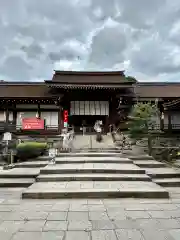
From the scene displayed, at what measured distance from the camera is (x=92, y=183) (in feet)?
23.1

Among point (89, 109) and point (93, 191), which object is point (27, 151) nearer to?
point (93, 191)

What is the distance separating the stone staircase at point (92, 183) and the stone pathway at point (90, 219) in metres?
0.24

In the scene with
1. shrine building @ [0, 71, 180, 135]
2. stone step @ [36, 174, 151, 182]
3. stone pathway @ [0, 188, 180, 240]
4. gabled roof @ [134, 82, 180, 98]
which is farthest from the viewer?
gabled roof @ [134, 82, 180, 98]

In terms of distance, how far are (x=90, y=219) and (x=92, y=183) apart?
259 cm

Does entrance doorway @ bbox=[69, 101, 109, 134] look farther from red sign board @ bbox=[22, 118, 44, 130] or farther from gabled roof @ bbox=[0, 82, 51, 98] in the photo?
red sign board @ bbox=[22, 118, 44, 130]

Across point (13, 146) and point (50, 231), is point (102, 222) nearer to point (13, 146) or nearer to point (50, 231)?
point (50, 231)

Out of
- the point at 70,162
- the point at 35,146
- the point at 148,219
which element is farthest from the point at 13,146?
the point at 148,219

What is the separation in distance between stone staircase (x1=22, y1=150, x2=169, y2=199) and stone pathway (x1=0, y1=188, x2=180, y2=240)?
0.24 metres

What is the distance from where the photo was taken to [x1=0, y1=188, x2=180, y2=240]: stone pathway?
3768mm

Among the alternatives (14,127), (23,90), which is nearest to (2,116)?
(14,127)

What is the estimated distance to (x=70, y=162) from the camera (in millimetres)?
9836

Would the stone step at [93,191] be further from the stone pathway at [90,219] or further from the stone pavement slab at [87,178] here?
the stone pavement slab at [87,178]

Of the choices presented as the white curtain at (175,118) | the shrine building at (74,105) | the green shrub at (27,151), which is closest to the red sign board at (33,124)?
A: the shrine building at (74,105)

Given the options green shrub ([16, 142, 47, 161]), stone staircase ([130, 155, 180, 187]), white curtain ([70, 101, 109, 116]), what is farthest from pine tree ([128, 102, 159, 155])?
white curtain ([70, 101, 109, 116])
